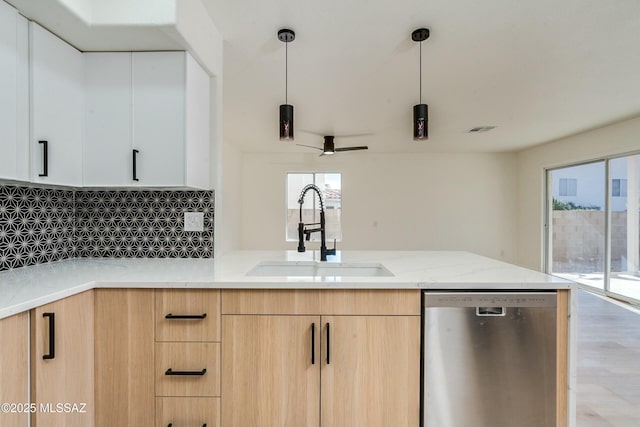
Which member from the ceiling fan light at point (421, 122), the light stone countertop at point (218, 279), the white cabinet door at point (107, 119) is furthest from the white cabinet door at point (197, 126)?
the ceiling fan light at point (421, 122)

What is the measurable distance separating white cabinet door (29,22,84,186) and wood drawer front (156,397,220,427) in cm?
118

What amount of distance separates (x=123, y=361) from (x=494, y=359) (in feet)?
5.21

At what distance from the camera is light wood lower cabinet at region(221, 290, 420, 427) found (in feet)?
4.44

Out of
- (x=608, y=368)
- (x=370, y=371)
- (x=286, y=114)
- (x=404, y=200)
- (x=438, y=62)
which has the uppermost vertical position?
(x=438, y=62)

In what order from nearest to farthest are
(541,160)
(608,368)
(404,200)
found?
(608,368)
(541,160)
(404,200)

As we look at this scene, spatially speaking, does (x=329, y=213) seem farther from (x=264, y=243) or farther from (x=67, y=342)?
(x=67, y=342)

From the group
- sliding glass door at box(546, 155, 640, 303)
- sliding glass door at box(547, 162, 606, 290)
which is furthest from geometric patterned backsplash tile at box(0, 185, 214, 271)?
sliding glass door at box(547, 162, 606, 290)

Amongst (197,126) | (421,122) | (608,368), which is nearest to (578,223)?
(608,368)

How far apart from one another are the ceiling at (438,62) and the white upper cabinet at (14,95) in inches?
37.0

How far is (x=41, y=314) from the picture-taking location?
43.3 inches

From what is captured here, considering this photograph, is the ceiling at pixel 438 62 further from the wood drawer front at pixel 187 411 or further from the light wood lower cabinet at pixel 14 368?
the wood drawer front at pixel 187 411

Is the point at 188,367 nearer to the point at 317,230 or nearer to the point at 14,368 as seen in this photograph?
the point at 14,368

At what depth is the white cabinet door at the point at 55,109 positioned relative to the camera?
1.44m

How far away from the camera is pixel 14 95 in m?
1.35
